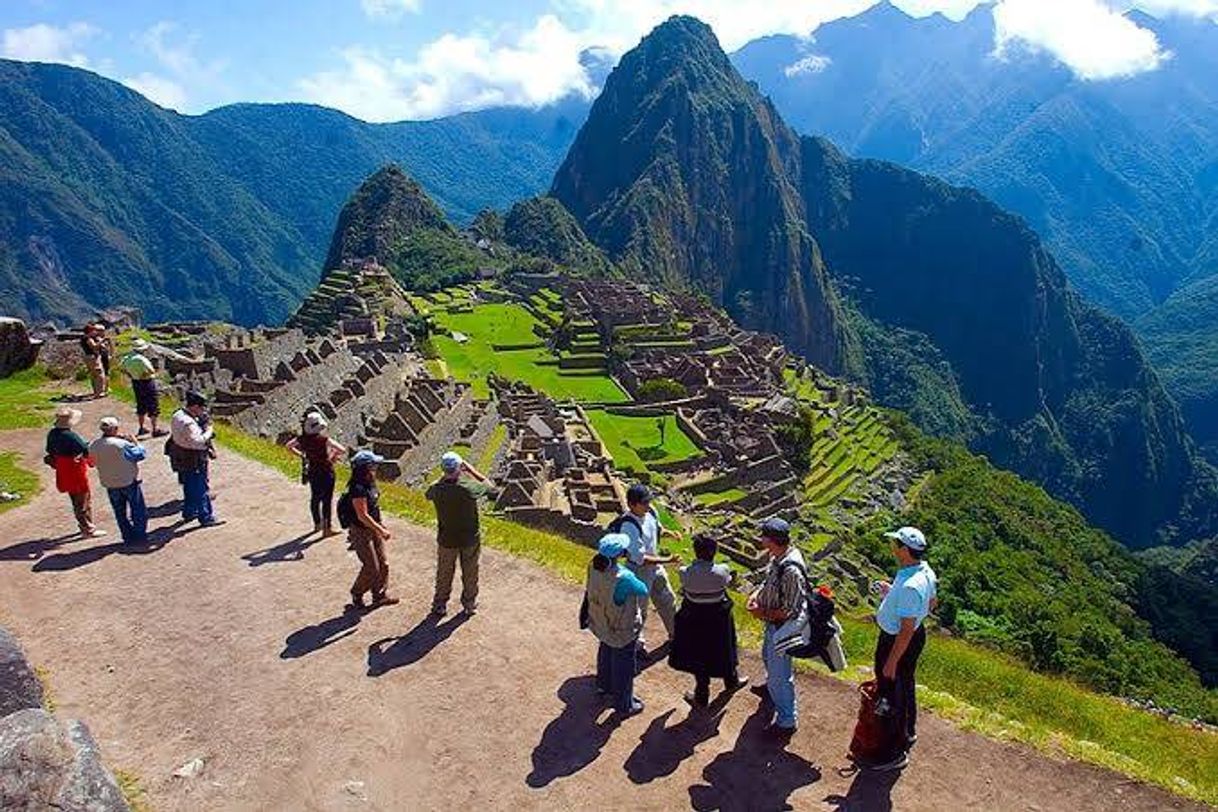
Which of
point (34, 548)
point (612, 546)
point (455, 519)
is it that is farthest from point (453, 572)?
point (34, 548)

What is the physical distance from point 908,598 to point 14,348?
22.3m

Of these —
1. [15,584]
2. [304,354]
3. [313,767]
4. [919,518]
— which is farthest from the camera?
[919,518]

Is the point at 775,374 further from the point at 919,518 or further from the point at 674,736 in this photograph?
the point at 674,736

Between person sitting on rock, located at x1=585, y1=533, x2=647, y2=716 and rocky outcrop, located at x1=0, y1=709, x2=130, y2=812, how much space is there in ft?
12.2

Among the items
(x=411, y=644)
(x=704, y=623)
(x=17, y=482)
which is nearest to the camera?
(x=704, y=623)

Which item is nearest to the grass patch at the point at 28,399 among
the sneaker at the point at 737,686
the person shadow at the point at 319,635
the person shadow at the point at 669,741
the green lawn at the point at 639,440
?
the person shadow at the point at 319,635

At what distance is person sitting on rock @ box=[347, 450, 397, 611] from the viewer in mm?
9469

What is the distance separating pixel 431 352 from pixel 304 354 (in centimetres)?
2637

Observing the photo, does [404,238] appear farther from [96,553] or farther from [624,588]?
[624,588]

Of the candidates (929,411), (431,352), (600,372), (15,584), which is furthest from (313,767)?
(929,411)

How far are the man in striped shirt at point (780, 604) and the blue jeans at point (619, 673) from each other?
3.77ft

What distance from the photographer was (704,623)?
301 inches

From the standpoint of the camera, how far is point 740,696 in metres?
8.29

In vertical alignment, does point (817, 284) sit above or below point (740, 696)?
above
